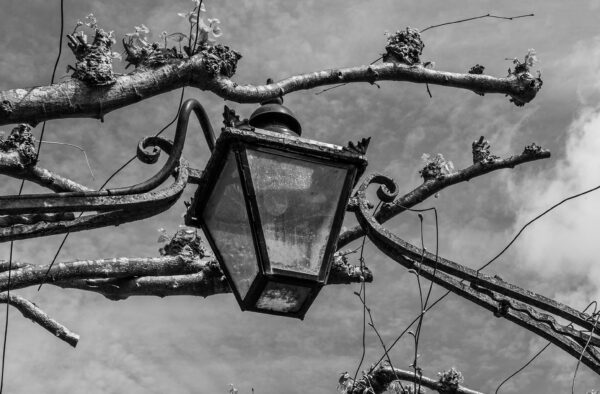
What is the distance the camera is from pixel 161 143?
126 inches

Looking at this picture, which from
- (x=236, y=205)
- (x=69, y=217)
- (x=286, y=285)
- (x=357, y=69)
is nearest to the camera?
(x=286, y=285)

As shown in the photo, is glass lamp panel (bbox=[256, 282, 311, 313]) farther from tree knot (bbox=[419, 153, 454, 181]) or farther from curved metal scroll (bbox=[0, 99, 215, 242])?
tree knot (bbox=[419, 153, 454, 181])

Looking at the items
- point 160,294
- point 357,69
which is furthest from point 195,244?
point 357,69

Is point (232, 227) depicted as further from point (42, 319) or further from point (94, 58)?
point (42, 319)

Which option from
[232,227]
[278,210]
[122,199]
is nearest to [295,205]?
[278,210]

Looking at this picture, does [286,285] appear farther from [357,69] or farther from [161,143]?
[357,69]

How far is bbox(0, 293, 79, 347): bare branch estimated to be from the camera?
199 inches

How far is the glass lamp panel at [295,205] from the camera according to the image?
2.55 metres

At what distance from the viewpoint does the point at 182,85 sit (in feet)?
11.0

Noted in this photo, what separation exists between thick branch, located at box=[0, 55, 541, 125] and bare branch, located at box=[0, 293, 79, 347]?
227cm

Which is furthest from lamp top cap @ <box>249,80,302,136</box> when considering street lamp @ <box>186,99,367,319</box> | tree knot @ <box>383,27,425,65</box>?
tree knot @ <box>383,27,425,65</box>

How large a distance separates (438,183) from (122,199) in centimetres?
197

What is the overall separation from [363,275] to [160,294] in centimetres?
110

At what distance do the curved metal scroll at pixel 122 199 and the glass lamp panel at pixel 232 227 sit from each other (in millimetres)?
181
